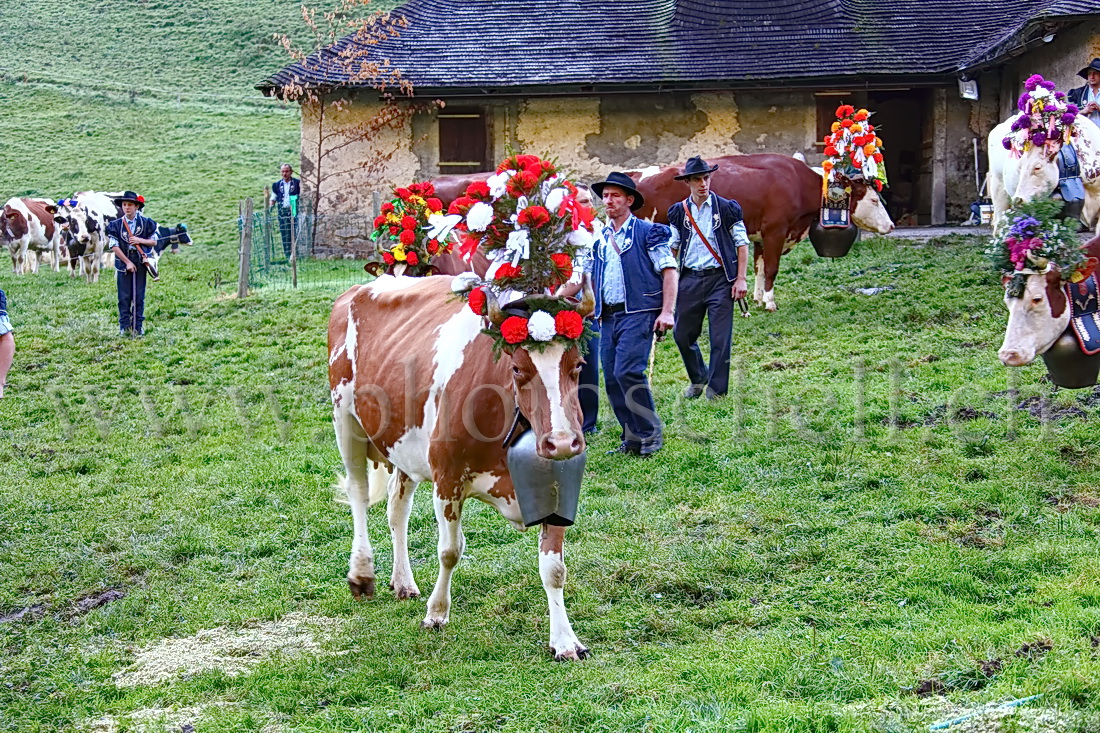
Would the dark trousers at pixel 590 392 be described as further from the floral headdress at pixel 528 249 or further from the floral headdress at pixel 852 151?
the floral headdress at pixel 852 151

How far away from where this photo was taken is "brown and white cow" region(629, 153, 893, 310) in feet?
48.8

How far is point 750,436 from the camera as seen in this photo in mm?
9633

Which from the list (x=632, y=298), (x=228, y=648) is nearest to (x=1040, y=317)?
(x=632, y=298)

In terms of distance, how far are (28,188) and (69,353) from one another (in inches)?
723

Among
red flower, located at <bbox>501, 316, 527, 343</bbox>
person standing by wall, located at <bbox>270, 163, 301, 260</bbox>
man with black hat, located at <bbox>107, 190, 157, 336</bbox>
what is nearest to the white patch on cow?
red flower, located at <bbox>501, 316, 527, 343</bbox>

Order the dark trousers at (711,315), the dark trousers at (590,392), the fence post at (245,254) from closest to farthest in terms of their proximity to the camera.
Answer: the dark trousers at (590,392) → the dark trousers at (711,315) → the fence post at (245,254)

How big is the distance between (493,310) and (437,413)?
799 millimetres

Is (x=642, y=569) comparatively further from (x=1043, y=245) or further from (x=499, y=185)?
(x=1043, y=245)

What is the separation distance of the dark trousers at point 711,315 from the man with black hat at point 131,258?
8.21 meters

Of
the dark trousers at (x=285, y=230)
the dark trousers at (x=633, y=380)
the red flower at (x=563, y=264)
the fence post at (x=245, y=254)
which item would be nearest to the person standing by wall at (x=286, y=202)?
the dark trousers at (x=285, y=230)

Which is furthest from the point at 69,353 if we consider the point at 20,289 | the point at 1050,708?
the point at 1050,708

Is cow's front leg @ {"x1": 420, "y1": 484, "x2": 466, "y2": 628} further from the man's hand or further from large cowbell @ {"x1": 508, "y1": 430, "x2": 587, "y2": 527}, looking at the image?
the man's hand

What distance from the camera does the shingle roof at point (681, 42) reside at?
69.9 feet

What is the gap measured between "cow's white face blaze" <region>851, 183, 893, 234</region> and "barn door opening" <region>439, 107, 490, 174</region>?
9322 mm
